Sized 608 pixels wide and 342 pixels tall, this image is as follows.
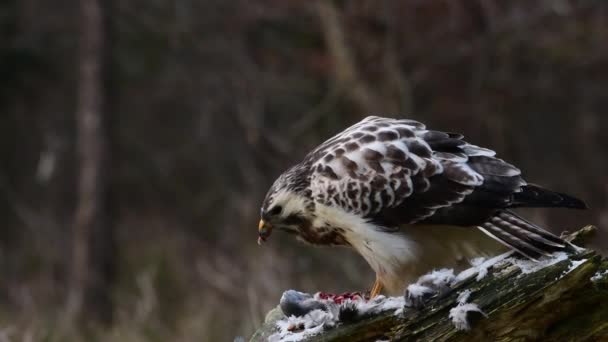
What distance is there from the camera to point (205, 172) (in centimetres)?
1593

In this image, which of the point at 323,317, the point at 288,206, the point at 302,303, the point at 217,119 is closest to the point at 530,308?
the point at 323,317

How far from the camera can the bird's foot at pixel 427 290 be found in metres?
3.27

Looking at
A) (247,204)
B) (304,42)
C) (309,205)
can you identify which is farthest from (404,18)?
(309,205)

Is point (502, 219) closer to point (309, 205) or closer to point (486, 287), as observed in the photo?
point (486, 287)

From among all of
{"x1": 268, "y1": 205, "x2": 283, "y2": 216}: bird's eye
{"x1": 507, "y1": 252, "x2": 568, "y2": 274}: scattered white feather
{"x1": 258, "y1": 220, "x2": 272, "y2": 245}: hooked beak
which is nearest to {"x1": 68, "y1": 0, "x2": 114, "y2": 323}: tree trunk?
{"x1": 258, "y1": 220, "x2": 272, "y2": 245}: hooked beak

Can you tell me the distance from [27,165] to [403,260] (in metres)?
13.7

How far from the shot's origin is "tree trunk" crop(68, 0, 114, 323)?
12.7 meters

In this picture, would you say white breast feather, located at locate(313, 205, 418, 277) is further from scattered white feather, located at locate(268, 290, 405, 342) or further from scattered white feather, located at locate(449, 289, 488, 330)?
scattered white feather, located at locate(449, 289, 488, 330)

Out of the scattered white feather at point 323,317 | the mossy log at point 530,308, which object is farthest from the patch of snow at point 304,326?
the mossy log at point 530,308

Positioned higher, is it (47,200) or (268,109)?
(268,109)

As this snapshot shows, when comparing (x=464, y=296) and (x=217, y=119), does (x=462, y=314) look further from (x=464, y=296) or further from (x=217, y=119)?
(x=217, y=119)

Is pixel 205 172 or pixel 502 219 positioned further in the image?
pixel 205 172

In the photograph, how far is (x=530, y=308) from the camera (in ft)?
10.5

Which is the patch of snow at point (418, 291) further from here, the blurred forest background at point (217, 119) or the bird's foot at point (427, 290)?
the blurred forest background at point (217, 119)
